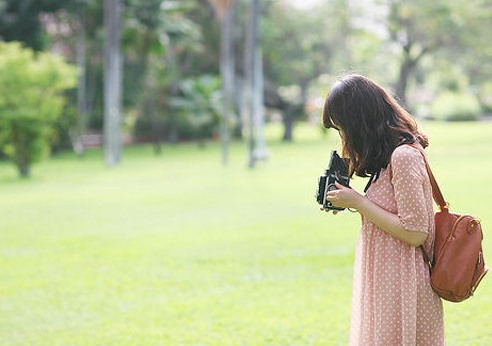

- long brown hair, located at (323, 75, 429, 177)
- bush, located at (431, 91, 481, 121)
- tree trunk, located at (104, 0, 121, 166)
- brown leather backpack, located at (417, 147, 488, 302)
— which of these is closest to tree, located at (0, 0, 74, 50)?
tree trunk, located at (104, 0, 121, 166)

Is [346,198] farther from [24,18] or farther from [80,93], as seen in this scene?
[80,93]

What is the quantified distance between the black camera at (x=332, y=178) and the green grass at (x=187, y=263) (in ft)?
2.72

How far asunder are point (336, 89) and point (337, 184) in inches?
14.2

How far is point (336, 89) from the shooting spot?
3.03 m

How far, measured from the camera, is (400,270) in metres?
3.03

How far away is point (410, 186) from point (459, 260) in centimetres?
33

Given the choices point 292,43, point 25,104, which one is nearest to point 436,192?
point 25,104

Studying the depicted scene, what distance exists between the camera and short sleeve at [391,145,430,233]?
9.59 feet

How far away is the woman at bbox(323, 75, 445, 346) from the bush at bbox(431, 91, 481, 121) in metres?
52.1

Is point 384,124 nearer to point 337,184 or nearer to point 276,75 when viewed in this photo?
point 337,184

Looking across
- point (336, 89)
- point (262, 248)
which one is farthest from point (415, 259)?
point (262, 248)

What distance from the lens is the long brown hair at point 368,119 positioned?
118 inches

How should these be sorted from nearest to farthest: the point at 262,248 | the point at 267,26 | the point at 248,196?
the point at 262,248
the point at 248,196
the point at 267,26

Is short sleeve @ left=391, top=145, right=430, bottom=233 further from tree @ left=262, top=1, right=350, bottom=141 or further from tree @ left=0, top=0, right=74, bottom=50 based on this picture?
tree @ left=262, top=1, right=350, bottom=141
